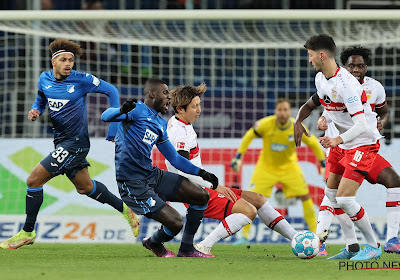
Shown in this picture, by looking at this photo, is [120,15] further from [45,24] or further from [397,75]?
[397,75]

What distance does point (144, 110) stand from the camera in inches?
287

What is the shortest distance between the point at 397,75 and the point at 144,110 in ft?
22.4

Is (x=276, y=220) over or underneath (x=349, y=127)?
underneath

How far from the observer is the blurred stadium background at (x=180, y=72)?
10.9m

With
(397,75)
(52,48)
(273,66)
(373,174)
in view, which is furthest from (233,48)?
(373,174)

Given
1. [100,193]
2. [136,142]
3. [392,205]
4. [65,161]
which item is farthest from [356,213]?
[65,161]

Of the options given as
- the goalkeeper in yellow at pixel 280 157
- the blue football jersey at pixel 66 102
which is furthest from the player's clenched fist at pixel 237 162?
the blue football jersey at pixel 66 102

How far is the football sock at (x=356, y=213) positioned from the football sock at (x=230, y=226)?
3.14ft

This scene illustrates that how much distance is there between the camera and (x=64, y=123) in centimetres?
866

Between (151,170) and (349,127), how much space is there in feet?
6.02

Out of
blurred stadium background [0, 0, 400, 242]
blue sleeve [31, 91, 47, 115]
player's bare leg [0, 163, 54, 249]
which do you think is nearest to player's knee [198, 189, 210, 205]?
player's bare leg [0, 163, 54, 249]

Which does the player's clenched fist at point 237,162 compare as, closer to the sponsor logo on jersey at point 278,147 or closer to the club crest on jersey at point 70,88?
the sponsor logo on jersey at point 278,147

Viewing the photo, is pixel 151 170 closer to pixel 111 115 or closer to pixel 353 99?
pixel 111 115

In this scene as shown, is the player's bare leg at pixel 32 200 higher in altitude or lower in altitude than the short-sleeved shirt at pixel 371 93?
lower
